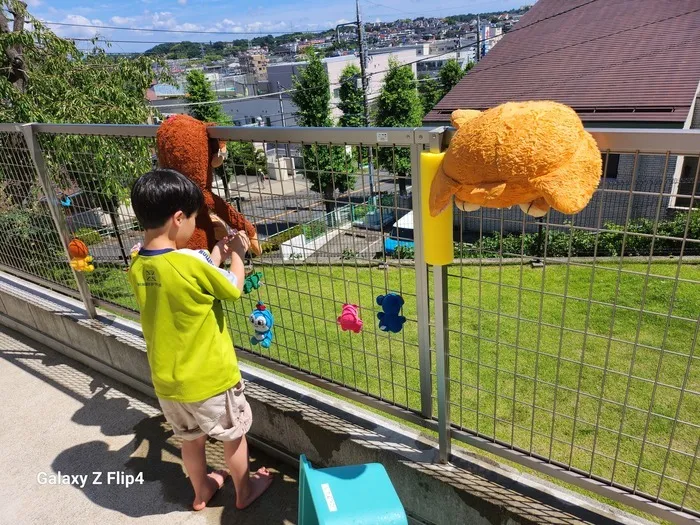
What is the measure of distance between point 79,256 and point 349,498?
8.38 ft

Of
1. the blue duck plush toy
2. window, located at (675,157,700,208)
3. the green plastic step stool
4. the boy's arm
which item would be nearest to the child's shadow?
the blue duck plush toy

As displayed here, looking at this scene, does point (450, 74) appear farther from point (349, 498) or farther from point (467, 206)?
point (349, 498)

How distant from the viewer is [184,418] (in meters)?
2.10

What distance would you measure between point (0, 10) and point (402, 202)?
1043cm

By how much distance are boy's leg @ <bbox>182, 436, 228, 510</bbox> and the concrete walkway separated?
49mm

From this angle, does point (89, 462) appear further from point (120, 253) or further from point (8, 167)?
point (8, 167)

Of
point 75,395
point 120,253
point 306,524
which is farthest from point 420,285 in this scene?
point 75,395

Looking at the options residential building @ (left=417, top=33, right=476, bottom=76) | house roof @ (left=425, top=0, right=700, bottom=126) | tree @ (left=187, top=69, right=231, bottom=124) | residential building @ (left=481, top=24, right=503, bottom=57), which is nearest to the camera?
house roof @ (left=425, top=0, right=700, bottom=126)

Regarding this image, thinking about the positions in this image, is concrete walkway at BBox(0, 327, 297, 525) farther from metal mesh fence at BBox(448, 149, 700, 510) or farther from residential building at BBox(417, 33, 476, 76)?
residential building at BBox(417, 33, 476, 76)

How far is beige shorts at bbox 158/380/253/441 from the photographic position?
2.05 m

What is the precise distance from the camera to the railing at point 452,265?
1.57 m

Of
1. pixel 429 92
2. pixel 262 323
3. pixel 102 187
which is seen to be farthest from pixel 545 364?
pixel 429 92

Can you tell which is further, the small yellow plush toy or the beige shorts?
the beige shorts

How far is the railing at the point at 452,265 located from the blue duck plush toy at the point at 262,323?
90 millimetres
